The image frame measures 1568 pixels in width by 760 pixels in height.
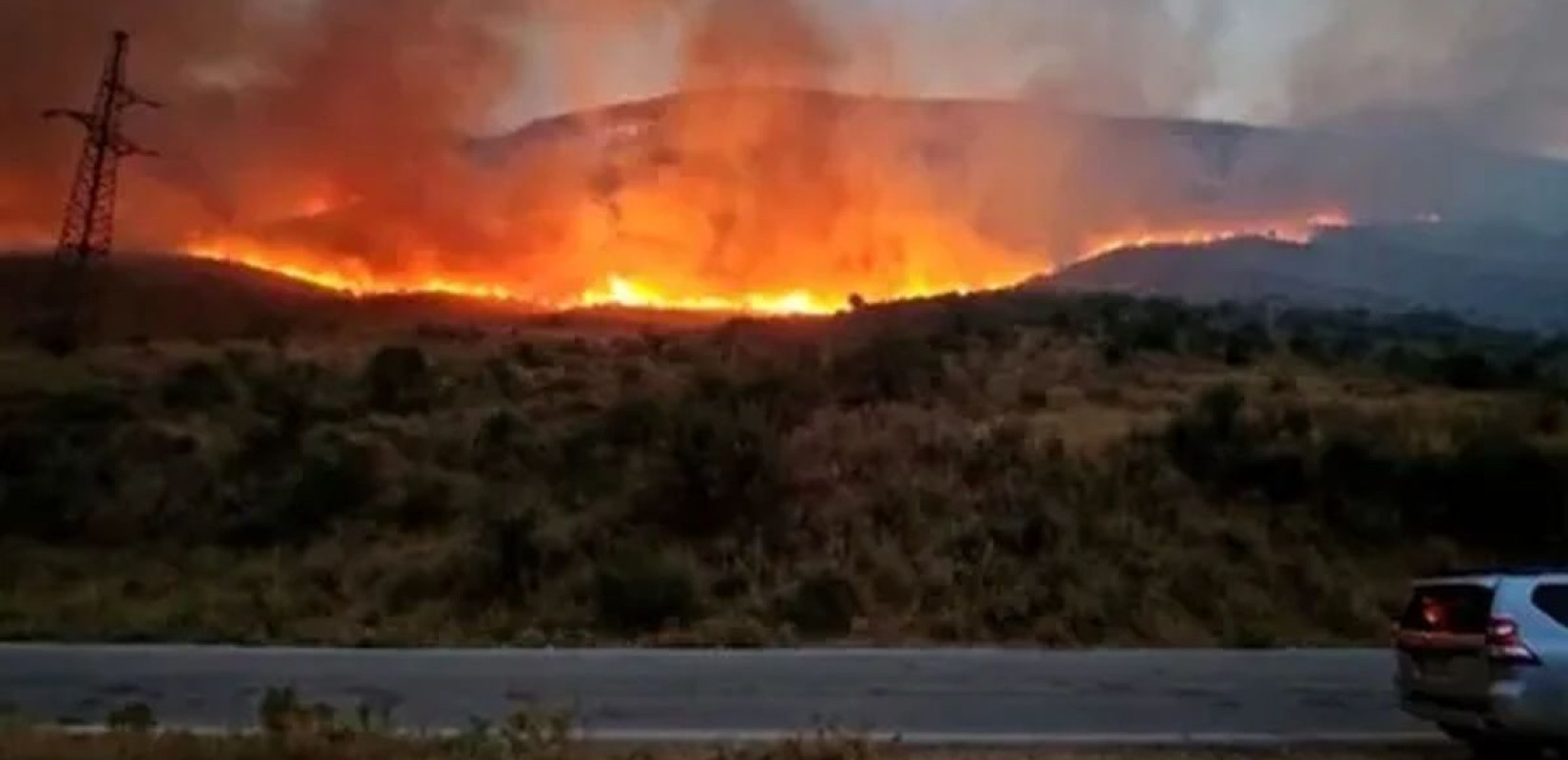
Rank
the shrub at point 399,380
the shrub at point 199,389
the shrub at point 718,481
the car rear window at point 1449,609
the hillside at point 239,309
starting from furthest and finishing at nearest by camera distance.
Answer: the hillside at point 239,309
the shrub at point 399,380
the shrub at point 199,389
the shrub at point 718,481
the car rear window at point 1449,609

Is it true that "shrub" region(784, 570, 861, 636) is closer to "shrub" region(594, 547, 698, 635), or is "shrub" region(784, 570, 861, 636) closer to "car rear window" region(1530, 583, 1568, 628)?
"shrub" region(594, 547, 698, 635)

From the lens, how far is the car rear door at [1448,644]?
42.3ft

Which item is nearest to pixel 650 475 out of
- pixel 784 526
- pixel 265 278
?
pixel 784 526

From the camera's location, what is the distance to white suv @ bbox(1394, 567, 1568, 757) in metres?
12.5

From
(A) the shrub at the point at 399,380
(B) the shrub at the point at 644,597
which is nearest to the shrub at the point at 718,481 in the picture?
(B) the shrub at the point at 644,597

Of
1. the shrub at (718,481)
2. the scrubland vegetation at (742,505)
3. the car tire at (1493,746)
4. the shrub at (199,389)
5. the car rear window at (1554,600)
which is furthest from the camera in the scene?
the shrub at (199,389)

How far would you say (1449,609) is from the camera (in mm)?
13375

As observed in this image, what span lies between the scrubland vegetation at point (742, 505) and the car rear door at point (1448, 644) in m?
9.13

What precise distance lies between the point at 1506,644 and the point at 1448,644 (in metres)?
0.56

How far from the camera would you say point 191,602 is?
Result: 2364 cm

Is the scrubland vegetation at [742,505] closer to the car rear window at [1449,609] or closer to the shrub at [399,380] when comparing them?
the shrub at [399,380]

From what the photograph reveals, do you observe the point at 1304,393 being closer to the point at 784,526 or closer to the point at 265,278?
the point at 784,526

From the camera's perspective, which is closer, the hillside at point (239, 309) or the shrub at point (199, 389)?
the shrub at point (199, 389)

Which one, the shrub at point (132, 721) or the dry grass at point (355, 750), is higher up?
the shrub at point (132, 721)
